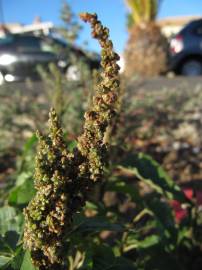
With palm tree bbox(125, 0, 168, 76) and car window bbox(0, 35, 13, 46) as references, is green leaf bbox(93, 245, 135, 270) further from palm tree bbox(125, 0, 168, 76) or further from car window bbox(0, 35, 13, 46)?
palm tree bbox(125, 0, 168, 76)

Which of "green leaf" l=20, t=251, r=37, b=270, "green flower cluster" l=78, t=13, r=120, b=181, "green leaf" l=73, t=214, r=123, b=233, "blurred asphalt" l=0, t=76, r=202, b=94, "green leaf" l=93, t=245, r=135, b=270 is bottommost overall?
"green leaf" l=93, t=245, r=135, b=270

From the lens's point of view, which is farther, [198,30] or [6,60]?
[198,30]

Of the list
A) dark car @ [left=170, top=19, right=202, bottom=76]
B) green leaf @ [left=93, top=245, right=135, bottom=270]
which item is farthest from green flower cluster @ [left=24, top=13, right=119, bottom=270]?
dark car @ [left=170, top=19, right=202, bottom=76]

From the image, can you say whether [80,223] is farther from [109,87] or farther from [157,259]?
[157,259]

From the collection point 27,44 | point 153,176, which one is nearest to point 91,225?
point 153,176

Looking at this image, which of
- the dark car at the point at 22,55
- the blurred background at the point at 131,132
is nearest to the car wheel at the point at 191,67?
the dark car at the point at 22,55

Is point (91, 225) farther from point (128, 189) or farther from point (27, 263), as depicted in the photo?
point (128, 189)

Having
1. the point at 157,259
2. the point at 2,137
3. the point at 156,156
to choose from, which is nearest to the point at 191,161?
the point at 156,156
